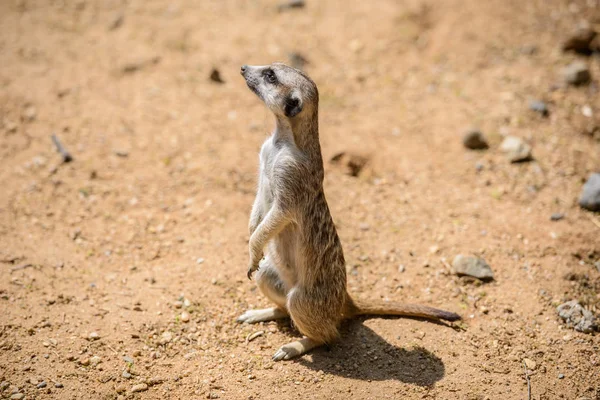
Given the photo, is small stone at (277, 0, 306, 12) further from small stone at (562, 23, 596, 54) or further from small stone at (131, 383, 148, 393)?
small stone at (131, 383, 148, 393)

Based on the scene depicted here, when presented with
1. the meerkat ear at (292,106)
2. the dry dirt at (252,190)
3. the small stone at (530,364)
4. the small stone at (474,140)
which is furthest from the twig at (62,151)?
the small stone at (530,364)

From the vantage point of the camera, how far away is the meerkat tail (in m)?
3.29

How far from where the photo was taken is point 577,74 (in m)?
5.37

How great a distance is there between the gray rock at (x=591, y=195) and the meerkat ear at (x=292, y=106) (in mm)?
2704

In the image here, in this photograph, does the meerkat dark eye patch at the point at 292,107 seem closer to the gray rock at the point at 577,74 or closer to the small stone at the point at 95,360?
the small stone at the point at 95,360

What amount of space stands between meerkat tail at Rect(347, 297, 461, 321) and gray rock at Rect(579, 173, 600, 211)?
1743 millimetres

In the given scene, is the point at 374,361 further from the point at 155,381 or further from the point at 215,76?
the point at 215,76

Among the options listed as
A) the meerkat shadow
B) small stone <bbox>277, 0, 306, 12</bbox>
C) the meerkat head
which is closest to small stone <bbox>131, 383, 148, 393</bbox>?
the meerkat shadow

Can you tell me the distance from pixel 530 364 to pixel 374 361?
0.90 m

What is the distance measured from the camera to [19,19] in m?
6.05

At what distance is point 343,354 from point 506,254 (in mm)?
1476

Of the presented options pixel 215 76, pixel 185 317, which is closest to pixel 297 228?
pixel 185 317

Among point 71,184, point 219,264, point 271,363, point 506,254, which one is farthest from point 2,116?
point 506,254

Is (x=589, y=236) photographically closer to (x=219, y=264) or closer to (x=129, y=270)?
(x=219, y=264)
